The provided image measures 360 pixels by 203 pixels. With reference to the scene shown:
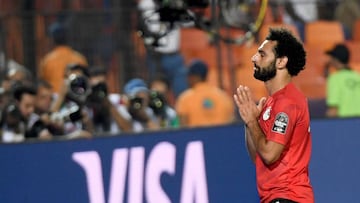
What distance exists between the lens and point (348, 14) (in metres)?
18.3

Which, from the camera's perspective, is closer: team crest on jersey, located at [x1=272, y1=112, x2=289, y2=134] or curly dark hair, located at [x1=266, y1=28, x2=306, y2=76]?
team crest on jersey, located at [x1=272, y1=112, x2=289, y2=134]

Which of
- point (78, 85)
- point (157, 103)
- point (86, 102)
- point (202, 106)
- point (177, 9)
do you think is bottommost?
point (202, 106)

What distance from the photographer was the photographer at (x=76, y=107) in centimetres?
1219

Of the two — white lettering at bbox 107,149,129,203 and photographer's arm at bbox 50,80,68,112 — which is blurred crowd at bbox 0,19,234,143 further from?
white lettering at bbox 107,149,129,203

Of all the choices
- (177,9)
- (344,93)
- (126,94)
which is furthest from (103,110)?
(344,93)

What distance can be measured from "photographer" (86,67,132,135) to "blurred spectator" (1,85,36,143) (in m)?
0.64

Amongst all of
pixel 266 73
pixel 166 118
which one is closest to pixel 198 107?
pixel 166 118

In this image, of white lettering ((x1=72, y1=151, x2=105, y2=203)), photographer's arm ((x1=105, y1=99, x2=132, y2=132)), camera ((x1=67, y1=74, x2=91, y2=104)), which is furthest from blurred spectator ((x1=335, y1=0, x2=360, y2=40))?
white lettering ((x1=72, y1=151, x2=105, y2=203))

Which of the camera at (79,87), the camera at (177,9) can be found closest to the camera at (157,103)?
the camera at (79,87)

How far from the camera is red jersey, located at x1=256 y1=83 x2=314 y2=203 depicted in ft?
27.1

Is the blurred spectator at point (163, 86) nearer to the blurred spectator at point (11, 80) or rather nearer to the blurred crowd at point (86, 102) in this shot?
the blurred crowd at point (86, 102)

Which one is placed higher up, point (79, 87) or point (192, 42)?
point (79, 87)

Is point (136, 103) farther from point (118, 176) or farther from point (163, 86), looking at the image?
point (118, 176)

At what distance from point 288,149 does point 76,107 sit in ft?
14.2
